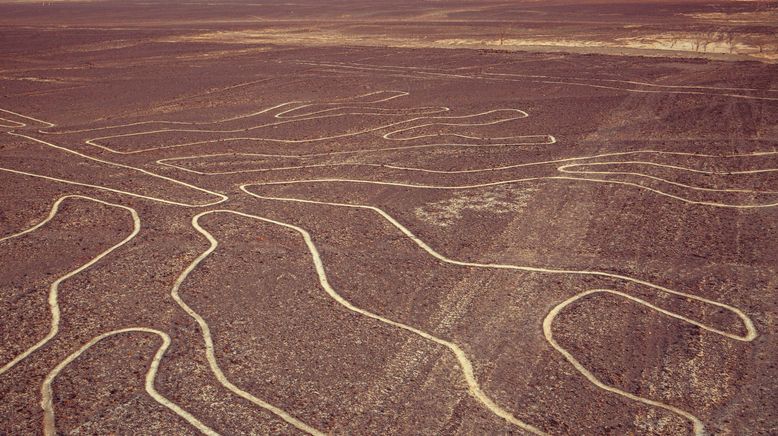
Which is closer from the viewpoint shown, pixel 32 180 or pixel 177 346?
pixel 177 346

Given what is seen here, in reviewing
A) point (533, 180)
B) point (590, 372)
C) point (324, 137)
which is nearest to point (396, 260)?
point (590, 372)

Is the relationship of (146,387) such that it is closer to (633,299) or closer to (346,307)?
(346,307)

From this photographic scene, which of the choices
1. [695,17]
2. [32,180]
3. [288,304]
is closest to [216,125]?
[32,180]

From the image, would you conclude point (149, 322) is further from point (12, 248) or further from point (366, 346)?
point (12, 248)

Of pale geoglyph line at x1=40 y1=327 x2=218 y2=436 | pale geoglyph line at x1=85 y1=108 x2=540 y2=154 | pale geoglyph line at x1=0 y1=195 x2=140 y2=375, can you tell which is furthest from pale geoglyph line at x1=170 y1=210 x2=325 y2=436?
pale geoglyph line at x1=85 y1=108 x2=540 y2=154

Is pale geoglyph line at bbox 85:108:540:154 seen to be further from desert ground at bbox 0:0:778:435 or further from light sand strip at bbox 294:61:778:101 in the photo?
light sand strip at bbox 294:61:778:101
